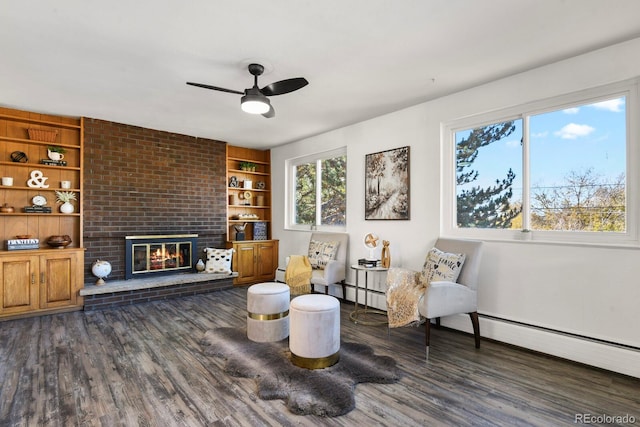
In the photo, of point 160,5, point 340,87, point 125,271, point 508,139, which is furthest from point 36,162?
point 508,139

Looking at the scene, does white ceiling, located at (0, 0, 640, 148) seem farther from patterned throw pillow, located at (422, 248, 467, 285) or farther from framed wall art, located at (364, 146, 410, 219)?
patterned throw pillow, located at (422, 248, 467, 285)

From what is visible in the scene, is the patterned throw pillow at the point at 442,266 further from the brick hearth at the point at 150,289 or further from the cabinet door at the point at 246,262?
the cabinet door at the point at 246,262

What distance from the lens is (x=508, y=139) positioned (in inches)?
130

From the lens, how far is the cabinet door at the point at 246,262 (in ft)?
19.1

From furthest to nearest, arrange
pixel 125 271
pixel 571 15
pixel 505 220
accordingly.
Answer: pixel 125 271 → pixel 505 220 → pixel 571 15

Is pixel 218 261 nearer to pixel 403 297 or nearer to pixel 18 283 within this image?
pixel 18 283

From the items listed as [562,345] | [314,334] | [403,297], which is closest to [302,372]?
[314,334]

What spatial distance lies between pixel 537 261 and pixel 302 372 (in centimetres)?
228

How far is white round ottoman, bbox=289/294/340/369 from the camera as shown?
8.38ft

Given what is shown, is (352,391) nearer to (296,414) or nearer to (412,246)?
(296,414)

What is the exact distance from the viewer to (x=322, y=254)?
4.80 meters

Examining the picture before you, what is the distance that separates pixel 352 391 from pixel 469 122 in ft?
9.53

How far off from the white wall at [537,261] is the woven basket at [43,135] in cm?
423

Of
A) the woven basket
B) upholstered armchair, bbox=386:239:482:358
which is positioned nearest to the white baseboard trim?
upholstered armchair, bbox=386:239:482:358
